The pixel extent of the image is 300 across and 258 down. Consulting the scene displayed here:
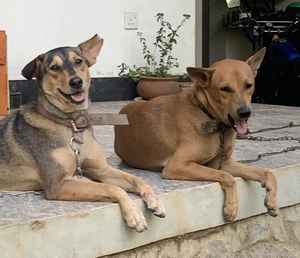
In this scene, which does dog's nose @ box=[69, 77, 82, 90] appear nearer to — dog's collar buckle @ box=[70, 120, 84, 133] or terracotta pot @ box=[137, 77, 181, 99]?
dog's collar buckle @ box=[70, 120, 84, 133]

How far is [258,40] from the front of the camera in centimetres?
755

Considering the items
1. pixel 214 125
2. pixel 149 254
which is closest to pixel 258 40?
pixel 214 125

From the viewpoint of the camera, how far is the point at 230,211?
9.36ft

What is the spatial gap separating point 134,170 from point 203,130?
0.43 m

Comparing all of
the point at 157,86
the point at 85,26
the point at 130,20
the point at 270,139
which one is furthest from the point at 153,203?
the point at 130,20

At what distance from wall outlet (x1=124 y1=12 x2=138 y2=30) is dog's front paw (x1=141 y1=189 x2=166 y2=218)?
4.06 meters

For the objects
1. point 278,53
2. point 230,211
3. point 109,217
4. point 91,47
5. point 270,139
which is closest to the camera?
point 109,217

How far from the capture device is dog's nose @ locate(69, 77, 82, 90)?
2516 millimetres

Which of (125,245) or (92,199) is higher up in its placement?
(92,199)

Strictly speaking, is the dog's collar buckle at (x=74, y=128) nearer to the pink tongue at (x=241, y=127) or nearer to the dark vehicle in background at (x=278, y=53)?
the pink tongue at (x=241, y=127)

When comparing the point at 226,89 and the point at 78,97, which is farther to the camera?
the point at 226,89

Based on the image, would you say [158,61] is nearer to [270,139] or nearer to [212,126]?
[270,139]

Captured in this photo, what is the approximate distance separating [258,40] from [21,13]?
9.87 feet

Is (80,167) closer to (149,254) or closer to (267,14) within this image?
(149,254)
